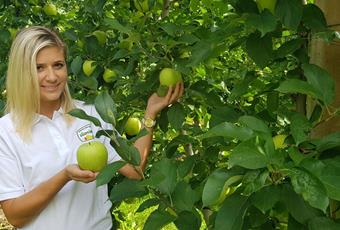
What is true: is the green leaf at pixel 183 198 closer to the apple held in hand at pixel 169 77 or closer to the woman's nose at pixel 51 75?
the apple held in hand at pixel 169 77

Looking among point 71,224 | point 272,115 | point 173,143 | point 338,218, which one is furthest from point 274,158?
point 71,224

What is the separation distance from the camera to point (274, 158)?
881 mm

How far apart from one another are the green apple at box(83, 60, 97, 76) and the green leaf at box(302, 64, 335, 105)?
1.08 metres

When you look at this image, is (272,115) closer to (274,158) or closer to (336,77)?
(336,77)

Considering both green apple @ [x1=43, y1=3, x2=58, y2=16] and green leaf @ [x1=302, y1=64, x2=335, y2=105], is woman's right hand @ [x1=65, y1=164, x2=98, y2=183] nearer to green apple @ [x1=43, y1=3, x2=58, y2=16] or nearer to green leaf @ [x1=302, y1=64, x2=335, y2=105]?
green leaf @ [x1=302, y1=64, x2=335, y2=105]

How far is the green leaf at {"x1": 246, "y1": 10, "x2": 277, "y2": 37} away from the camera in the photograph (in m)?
1.17

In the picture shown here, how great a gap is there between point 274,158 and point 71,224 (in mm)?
994

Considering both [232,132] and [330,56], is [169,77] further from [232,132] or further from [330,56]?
[232,132]

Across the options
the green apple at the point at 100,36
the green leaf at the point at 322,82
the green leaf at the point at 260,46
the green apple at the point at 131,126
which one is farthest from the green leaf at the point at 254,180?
the green apple at the point at 100,36

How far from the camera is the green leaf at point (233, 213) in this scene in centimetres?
99

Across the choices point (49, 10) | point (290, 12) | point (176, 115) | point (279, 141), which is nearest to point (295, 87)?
point (279, 141)

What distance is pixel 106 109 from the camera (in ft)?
4.09

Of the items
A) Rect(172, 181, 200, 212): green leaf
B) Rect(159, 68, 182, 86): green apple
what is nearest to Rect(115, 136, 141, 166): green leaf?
Rect(172, 181, 200, 212): green leaf

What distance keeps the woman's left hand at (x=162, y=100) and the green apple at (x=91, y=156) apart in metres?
0.40
